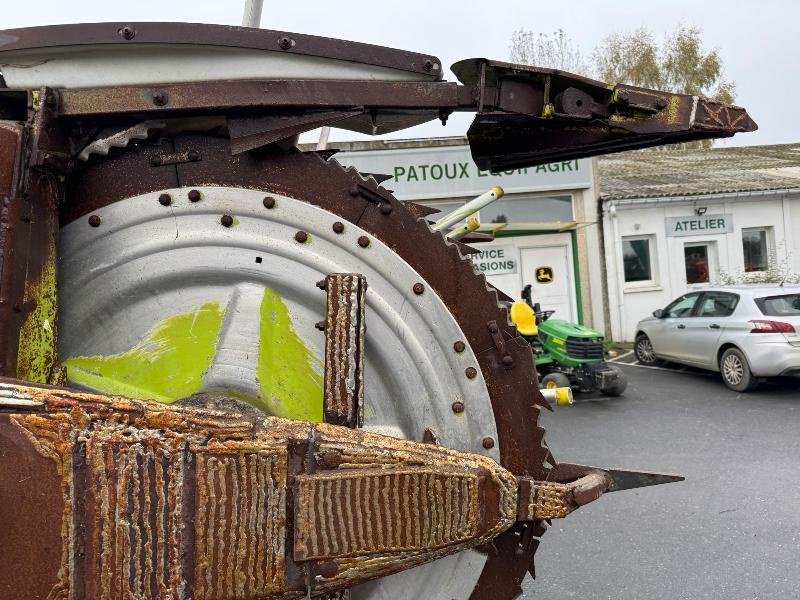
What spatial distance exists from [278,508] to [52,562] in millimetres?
335

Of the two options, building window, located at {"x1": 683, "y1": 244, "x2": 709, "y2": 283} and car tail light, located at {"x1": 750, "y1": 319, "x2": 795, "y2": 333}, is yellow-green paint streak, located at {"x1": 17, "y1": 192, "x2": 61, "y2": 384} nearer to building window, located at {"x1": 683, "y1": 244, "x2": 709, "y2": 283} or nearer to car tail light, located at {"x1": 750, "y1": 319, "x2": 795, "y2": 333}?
car tail light, located at {"x1": 750, "y1": 319, "x2": 795, "y2": 333}

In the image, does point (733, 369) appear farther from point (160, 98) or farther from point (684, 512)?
point (160, 98)

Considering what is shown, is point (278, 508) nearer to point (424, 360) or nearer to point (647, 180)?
point (424, 360)

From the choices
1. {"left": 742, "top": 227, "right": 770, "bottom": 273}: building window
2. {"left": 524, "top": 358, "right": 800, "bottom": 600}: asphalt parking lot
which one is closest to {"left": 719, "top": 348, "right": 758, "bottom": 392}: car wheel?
{"left": 524, "top": 358, "right": 800, "bottom": 600}: asphalt parking lot

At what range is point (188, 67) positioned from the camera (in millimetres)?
1327

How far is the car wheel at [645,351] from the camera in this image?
494 inches

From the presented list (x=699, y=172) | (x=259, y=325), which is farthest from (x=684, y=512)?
(x=699, y=172)

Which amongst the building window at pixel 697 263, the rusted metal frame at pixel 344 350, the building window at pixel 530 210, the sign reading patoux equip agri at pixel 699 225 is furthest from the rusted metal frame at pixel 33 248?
the building window at pixel 697 263

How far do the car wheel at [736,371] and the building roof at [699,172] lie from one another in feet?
18.7

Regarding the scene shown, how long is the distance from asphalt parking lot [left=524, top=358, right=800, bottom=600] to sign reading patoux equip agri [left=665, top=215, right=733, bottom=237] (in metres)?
7.60

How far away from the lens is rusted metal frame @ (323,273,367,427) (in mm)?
1264

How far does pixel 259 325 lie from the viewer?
146 centimetres

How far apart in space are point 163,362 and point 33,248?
0.34 metres

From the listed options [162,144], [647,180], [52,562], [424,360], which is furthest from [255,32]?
[647,180]
